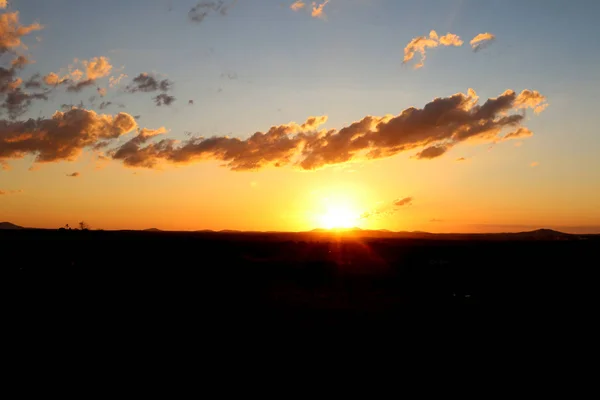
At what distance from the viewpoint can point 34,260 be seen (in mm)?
50906

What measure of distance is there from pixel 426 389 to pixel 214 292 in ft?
70.2

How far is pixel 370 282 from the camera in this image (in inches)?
1722

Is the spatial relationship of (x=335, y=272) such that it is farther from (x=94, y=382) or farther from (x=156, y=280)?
(x=94, y=382)

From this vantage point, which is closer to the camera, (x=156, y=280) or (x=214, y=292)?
(x=214, y=292)

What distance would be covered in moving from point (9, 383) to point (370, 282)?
107 ft

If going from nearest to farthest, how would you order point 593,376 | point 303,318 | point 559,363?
point 593,376, point 559,363, point 303,318

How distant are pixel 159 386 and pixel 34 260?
4275 centimetres

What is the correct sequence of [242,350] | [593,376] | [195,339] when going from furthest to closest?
[195,339] → [242,350] → [593,376]

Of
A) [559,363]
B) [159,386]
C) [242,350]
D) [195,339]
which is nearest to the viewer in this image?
[159,386]

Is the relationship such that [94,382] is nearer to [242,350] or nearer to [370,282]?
[242,350]

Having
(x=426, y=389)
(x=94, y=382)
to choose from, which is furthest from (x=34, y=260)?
(x=426, y=389)

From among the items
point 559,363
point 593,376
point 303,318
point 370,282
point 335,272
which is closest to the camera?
point 593,376

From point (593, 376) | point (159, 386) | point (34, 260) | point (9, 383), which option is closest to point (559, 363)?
point (593, 376)

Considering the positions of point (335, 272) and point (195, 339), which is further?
point (335, 272)
